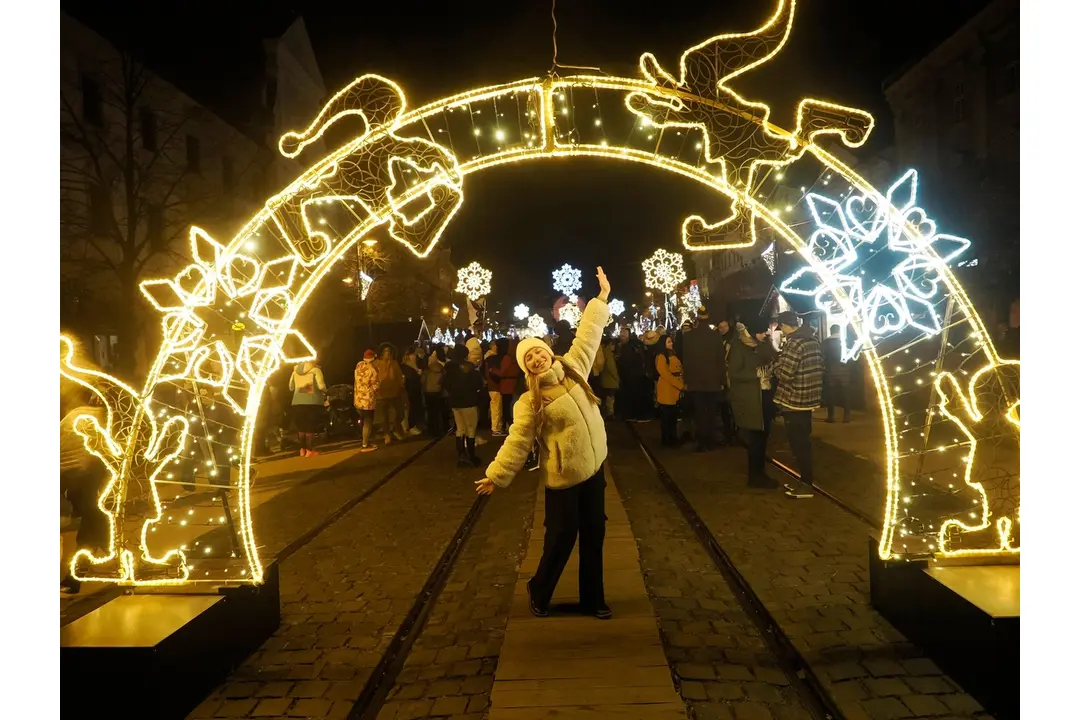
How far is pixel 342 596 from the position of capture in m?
5.81

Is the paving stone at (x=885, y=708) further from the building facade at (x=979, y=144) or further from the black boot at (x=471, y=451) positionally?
the building facade at (x=979, y=144)

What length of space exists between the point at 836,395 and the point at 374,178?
12.4m

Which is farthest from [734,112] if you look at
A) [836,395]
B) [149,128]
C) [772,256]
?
[149,128]

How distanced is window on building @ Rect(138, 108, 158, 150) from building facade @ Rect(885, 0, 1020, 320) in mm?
22047

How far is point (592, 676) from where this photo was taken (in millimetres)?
4117

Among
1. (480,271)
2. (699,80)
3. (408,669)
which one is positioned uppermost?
(480,271)

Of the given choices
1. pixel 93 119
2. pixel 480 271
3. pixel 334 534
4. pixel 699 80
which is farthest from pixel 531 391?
pixel 480 271

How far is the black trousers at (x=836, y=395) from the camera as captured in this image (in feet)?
46.7

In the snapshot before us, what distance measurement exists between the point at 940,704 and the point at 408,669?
3.10 metres

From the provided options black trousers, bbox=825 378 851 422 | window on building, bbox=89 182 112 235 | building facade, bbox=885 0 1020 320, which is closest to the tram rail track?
black trousers, bbox=825 378 851 422

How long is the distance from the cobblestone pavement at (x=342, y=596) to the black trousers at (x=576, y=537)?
1222 mm

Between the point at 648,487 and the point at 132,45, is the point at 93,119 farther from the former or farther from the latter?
the point at 648,487

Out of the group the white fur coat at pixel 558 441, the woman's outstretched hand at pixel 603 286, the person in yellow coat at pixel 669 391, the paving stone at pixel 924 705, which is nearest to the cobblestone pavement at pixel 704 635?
the paving stone at pixel 924 705

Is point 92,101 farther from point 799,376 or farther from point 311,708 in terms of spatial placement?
point 311,708
